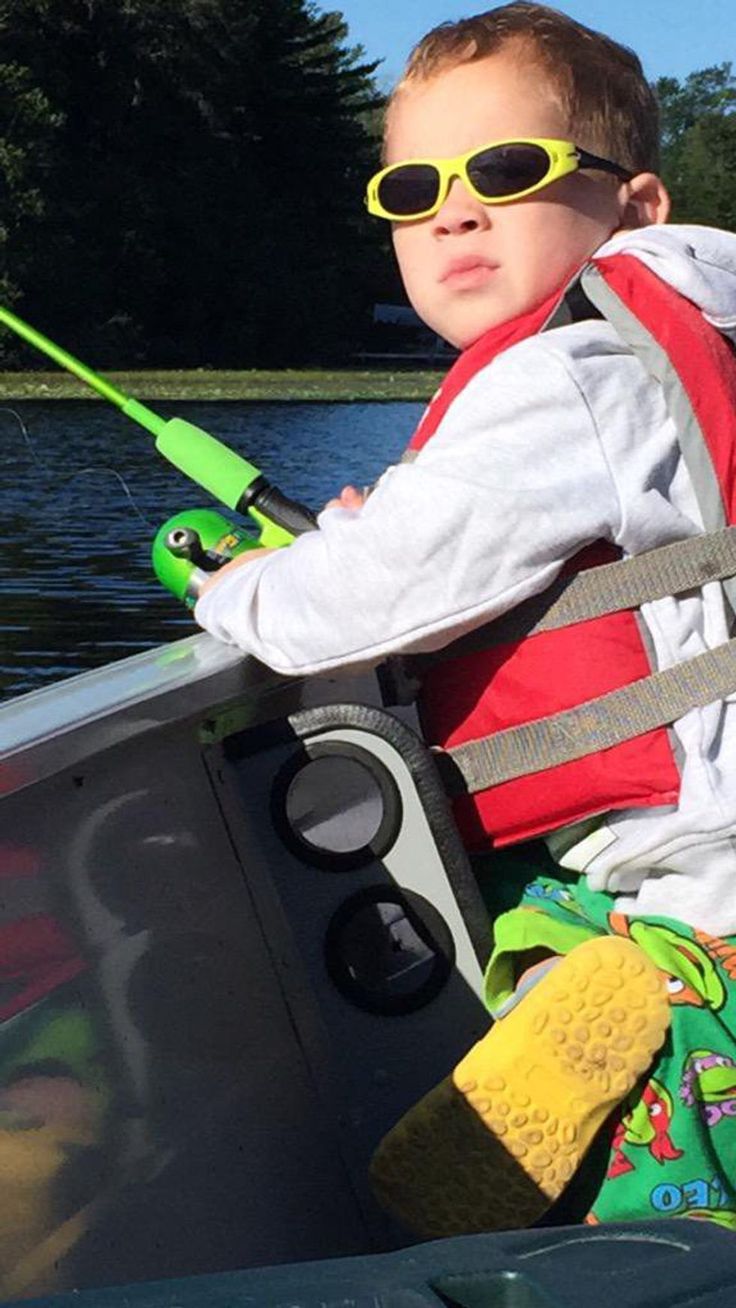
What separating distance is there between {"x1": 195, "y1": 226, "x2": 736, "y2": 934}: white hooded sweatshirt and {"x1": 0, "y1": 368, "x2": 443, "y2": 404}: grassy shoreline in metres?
25.3

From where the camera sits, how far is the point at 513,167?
169cm

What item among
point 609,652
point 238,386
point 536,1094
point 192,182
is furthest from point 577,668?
point 192,182

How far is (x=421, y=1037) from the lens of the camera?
5.90 feet

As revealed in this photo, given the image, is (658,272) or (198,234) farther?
(198,234)

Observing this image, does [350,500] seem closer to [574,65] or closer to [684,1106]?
[574,65]

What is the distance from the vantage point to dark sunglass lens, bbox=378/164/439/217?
175cm

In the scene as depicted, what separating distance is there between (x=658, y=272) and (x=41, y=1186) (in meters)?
0.88

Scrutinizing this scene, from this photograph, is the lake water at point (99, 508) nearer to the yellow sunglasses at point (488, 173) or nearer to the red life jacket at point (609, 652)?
the yellow sunglasses at point (488, 173)

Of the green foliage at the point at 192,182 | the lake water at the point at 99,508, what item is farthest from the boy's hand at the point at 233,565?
the green foliage at the point at 192,182

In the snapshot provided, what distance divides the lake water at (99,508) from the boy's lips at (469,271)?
159 centimetres

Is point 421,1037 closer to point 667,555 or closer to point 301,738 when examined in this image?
point 301,738

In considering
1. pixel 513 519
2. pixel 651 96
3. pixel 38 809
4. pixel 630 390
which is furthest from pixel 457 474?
pixel 651 96

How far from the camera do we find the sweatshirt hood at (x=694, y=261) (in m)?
1.63

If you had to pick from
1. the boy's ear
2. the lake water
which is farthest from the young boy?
the lake water
